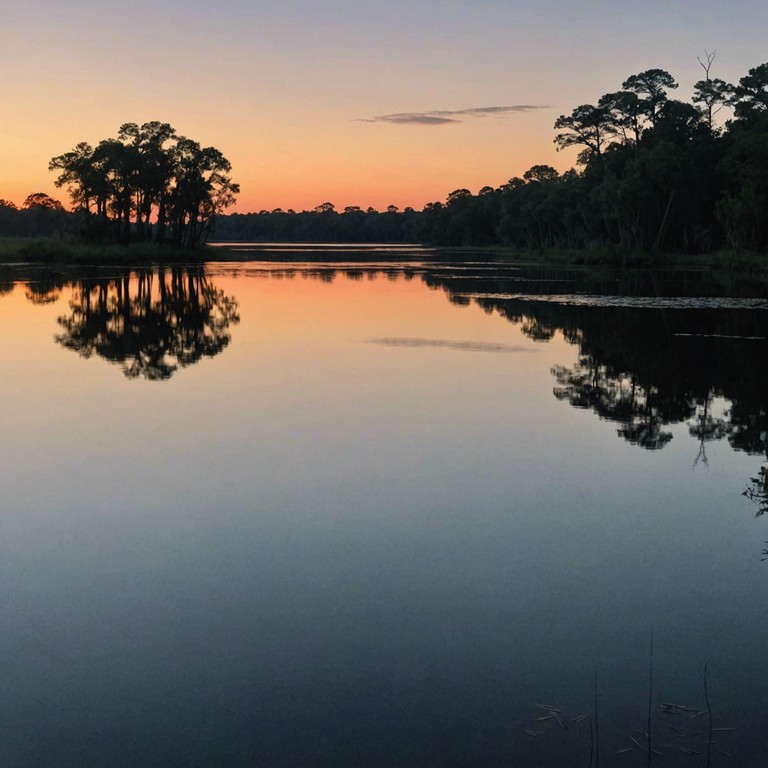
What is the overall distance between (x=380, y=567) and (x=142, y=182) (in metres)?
104

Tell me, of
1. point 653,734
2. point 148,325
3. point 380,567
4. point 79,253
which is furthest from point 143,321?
point 79,253

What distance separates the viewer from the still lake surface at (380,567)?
234 inches

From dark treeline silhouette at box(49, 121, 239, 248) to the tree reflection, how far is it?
52216 millimetres

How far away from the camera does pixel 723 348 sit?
26359mm

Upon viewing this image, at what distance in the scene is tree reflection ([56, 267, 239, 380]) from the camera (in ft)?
78.9

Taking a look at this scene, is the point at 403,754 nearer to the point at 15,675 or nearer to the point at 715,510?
the point at 15,675

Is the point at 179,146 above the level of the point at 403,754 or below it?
above

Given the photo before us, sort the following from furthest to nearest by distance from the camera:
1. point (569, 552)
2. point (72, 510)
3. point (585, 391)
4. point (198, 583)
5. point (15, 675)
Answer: point (585, 391), point (72, 510), point (569, 552), point (198, 583), point (15, 675)

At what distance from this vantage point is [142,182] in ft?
347

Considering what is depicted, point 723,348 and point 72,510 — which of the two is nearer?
point 72,510

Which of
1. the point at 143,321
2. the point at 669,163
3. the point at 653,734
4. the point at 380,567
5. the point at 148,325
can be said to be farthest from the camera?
the point at 669,163

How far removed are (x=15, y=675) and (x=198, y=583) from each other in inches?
79.5

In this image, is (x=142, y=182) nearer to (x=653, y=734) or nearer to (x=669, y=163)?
(x=669, y=163)

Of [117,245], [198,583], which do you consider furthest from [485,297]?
[117,245]
